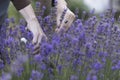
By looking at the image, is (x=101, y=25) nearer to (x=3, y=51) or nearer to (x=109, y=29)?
(x=109, y=29)

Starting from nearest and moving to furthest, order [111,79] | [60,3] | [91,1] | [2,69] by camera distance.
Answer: [2,69], [111,79], [60,3], [91,1]

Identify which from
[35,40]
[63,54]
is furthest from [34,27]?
[63,54]

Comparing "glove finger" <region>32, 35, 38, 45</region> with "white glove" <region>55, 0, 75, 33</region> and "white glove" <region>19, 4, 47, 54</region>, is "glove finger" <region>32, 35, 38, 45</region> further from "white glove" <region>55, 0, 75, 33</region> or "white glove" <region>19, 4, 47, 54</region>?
"white glove" <region>55, 0, 75, 33</region>

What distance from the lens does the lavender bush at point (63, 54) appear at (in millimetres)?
2496

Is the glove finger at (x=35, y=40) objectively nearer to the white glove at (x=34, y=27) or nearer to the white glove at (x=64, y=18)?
the white glove at (x=34, y=27)

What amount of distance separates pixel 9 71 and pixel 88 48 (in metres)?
0.52

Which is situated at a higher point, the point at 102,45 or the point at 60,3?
the point at 60,3

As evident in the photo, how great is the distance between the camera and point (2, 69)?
2.48 meters

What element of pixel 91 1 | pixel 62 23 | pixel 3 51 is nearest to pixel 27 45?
pixel 3 51

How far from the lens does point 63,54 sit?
262cm

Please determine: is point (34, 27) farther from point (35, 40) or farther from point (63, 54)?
point (63, 54)

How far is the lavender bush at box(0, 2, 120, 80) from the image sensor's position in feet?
8.19

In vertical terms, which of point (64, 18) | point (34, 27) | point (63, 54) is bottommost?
point (63, 54)

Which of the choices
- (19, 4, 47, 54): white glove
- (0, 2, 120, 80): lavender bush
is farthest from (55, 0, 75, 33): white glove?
(19, 4, 47, 54): white glove
